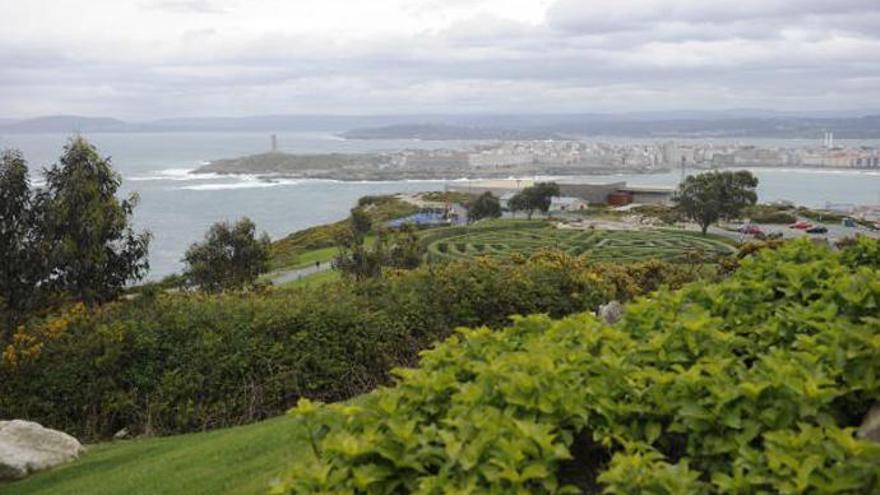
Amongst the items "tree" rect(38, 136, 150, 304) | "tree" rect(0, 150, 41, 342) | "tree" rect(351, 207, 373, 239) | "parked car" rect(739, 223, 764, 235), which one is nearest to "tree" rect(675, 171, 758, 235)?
"parked car" rect(739, 223, 764, 235)

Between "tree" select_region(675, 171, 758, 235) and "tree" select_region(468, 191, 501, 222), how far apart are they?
15663 mm

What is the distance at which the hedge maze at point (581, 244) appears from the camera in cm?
2947

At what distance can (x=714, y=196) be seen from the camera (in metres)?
40.8

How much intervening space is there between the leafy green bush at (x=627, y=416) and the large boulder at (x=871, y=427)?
0.09 meters

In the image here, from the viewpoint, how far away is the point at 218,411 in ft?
28.9

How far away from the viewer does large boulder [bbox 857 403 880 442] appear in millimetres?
2885

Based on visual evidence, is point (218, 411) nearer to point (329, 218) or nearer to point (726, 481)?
point (726, 481)

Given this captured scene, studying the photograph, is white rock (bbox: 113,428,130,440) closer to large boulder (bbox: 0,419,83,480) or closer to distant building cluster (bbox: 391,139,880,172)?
large boulder (bbox: 0,419,83,480)

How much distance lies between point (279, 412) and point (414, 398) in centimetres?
597

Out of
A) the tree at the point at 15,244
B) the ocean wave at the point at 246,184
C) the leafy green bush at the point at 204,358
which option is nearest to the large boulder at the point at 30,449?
the leafy green bush at the point at 204,358

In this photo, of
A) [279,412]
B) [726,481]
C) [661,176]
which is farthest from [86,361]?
[661,176]

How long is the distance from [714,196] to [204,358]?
117ft

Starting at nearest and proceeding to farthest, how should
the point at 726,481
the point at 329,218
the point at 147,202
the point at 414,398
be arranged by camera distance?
the point at 726,481
the point at 414,398
the point at 329,218
the point at 147,202

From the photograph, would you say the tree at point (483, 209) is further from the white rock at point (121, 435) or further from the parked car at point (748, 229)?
the white rock at point (121, 435)
